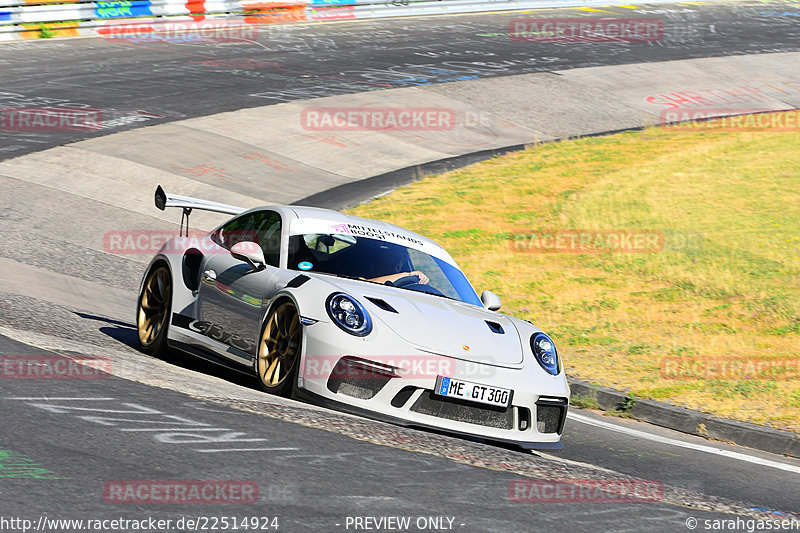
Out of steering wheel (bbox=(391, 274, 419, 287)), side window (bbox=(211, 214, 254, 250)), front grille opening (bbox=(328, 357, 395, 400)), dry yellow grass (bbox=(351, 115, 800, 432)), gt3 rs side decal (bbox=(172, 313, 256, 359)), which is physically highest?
side window (bbox=(211, 214, 254, 250))

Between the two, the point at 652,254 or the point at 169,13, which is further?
the point at 169,13

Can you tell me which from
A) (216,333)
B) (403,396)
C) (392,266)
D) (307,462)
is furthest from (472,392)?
(216,333)

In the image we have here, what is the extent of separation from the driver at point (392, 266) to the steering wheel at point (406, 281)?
Answer: 0.04ft

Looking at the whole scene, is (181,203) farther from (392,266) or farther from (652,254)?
(652,254)

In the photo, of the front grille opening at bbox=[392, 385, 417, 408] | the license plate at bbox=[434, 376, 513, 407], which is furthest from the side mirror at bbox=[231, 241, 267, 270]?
the license plate at bbox=[434, 376, 513, 407]

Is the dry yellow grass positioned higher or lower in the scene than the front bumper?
lower

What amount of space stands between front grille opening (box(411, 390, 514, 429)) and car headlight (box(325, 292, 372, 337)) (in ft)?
1.88

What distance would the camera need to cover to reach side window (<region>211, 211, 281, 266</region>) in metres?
8.08

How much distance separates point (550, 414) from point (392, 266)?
1.69 meters

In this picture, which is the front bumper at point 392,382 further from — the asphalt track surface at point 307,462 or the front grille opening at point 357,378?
the asphalt track surface at point 307,462

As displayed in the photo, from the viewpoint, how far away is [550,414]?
7.23m

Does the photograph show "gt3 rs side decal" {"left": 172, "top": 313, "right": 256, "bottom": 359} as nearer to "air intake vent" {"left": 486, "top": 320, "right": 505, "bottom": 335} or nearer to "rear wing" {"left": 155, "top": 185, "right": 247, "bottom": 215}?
"rear wing" {"left": 155, "top": 185, "right": 247, "bottom": 215}

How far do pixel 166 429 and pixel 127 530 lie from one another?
144cm

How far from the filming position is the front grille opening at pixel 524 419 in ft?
23.2
